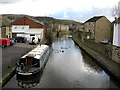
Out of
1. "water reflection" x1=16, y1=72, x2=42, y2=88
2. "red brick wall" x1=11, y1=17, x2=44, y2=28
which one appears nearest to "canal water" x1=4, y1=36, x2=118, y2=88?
"water reflection" x1=16, y1=72, x2=42, y2=88

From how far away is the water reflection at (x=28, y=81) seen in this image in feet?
46.6

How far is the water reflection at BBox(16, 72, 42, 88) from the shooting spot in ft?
46.6

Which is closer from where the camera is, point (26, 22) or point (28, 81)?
point (28, 81)

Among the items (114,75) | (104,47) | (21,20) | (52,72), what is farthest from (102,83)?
(21,20)

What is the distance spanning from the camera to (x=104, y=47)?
2353cm

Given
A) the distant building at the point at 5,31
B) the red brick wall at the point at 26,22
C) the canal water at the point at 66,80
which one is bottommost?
the canal water at the point at 66,80

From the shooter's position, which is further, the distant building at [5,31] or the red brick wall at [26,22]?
the red brick wall at [26,22]

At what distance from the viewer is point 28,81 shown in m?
15.0

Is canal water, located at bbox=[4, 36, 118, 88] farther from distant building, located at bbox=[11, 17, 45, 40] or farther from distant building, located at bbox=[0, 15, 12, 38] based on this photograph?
distant building, located at bbox=[11, 17, 45, 40]

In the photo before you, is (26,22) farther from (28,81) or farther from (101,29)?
(28,81)

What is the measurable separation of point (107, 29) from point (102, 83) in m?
36.7

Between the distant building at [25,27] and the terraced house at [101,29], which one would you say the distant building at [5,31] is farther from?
the terraced house at [101,29]

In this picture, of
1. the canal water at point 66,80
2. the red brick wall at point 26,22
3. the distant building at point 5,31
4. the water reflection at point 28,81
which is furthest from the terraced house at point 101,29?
the water reflection at point 28,81

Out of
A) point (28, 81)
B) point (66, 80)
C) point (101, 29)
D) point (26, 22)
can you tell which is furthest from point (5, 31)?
point (66, 80)
